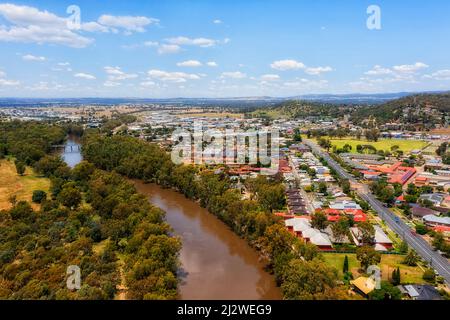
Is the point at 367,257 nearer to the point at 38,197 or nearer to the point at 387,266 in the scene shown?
the point at 387,266

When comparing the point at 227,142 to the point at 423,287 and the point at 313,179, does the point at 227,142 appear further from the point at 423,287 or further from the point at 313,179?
the point at 423,287

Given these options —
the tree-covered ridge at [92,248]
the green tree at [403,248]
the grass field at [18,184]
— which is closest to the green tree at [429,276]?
the green tree at [403,248]

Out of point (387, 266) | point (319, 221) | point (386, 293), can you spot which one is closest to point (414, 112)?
point (319, 221)

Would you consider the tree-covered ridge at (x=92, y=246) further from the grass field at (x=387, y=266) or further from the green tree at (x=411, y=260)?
the green tree at (x=411, y=260)

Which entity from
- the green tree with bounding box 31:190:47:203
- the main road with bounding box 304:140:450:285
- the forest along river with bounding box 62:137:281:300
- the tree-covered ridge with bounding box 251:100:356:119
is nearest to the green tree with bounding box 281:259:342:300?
the forest along river with bounding box 62:137:281:300
